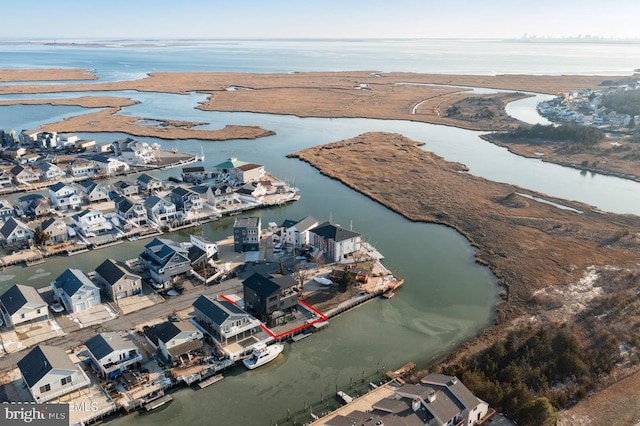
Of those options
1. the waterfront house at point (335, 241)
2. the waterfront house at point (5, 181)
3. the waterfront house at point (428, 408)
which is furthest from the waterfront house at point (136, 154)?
the waterfront house at point (428, 408)

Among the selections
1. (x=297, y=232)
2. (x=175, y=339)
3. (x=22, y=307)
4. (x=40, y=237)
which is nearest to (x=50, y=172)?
(x=40, y=237)

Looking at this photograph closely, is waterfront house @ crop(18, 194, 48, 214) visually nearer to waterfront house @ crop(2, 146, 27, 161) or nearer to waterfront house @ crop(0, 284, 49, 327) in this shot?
waterfront house @ crop(0, 284, 49, 327)

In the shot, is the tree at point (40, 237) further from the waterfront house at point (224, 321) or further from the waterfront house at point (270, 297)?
the waterfront house at point (270, 297)

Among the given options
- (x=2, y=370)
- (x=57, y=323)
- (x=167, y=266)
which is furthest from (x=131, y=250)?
(x=2, y=370)

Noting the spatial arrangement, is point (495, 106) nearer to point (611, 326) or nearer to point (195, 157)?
point (195, 157)

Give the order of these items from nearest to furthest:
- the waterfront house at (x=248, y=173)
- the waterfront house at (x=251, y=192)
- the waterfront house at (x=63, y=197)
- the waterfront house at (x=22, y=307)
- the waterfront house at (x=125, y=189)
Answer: the waterfront house at (x=22, y=307) < the waterfront house at (x=63, y=197) < the waterfront house at (x=125, y=189) < the waterfront house at (x=251, y=192) < the waterfront house at (x=248, y=173)
